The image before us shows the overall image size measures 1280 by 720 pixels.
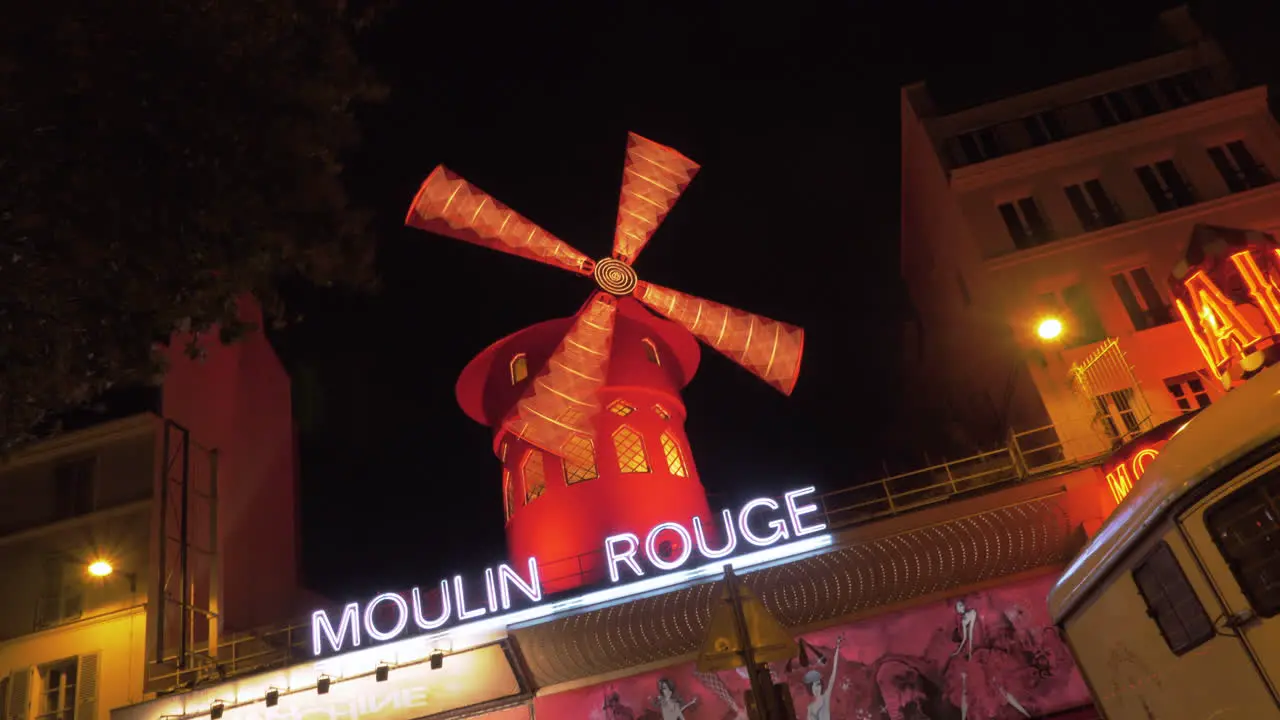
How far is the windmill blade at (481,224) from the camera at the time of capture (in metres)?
14.5

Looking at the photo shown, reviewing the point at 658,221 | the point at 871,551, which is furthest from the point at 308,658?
the point at 658,221

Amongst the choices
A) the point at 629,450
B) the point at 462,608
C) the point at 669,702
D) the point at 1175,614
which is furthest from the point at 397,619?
the point at 1175,614

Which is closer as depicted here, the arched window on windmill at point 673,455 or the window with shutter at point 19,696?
the window with shutter at point 19,696

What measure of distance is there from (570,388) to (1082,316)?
23.8 ft

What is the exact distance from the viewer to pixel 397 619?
448 inches

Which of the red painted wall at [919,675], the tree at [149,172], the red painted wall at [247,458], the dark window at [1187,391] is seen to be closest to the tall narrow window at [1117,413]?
the dark window at [1187,391]

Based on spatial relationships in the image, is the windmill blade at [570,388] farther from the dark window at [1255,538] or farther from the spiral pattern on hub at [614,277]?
the dark window at [1255,538]

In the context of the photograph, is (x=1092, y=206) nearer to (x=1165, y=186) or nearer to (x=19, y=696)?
(x=1165, y=186)

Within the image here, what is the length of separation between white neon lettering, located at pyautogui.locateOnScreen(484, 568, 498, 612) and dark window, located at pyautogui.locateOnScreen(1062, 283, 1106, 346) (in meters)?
8.34

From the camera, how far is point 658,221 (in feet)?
50.5

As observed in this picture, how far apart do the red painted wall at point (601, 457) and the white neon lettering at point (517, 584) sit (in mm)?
724

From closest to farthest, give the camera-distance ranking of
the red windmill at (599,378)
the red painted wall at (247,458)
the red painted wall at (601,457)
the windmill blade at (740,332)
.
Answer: the red painted wall at (601,457) → the red windmill at (599,378) → the windmill blade at (740,332) → the red painted wall at (247,458)

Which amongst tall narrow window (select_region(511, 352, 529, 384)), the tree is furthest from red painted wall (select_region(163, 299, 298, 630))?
the tree

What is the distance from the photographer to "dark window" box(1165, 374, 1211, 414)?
12.1m
